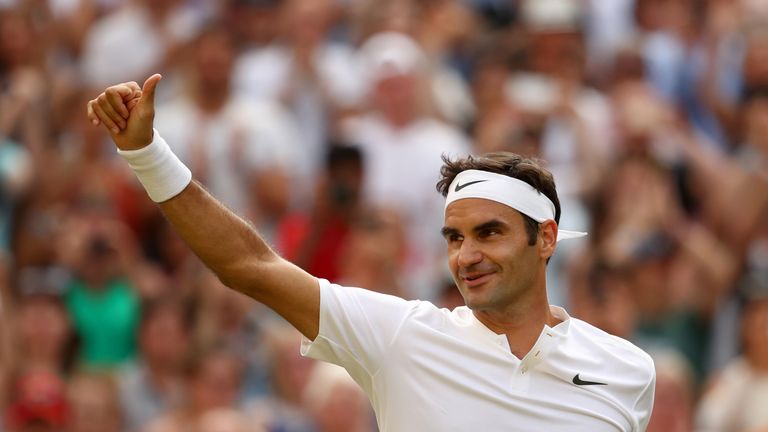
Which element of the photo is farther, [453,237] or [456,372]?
[453,237]

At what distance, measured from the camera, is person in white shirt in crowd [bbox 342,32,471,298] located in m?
10.5

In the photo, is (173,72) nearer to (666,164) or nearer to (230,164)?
(230,164)

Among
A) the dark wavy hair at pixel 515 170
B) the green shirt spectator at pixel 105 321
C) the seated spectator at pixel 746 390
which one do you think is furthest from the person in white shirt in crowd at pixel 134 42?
the dark wavy hair at pixel 515 170

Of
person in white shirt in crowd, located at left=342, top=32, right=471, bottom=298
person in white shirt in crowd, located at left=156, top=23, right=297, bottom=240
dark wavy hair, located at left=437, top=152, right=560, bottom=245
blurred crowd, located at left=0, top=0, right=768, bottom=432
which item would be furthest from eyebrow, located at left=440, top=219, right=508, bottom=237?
person in white shirt in crowd, located at left=156, top=23, right=297, bottom=240

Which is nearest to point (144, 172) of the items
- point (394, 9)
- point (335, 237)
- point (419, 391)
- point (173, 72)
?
point (419, 391)

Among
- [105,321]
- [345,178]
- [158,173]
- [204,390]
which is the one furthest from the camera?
[345,178]

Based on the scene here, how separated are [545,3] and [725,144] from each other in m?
1.64

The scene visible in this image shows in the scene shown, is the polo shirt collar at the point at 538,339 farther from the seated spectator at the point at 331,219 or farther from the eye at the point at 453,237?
the seated spectator at the point at 331,219

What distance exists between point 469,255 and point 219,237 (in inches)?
31.3

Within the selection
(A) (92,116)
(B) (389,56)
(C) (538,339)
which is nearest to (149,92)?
(A) (92,116)

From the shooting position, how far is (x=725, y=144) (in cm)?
1177

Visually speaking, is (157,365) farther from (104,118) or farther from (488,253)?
(104,118)

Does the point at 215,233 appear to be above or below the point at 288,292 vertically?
above

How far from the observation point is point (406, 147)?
10.8m
